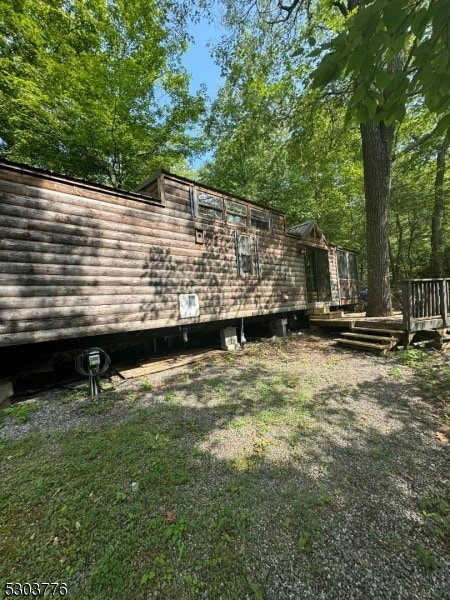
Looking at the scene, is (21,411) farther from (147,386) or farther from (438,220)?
(438,220)

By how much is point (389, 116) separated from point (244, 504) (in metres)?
3.33

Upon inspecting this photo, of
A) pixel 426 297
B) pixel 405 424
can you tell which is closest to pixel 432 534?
pixel 405 424

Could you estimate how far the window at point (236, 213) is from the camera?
8.16 meters

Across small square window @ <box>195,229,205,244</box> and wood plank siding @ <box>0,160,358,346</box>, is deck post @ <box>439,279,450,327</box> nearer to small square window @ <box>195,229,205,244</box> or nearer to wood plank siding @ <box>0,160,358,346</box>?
wood plank siding @ <box>0,160,358,346</box>

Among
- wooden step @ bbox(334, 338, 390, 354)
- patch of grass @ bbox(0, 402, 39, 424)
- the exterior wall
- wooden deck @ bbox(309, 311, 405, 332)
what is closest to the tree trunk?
wooden deck @ bbox(309, 311, 405, 332)

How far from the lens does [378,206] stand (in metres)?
8.59

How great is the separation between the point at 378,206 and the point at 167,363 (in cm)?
835

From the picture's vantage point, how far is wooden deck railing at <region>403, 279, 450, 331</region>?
6.56 m

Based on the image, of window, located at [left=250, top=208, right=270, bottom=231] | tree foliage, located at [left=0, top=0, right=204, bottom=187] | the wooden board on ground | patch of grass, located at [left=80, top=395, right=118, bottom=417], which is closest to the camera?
patch of grass, located at [left=80, top=395, right=118, bottom=417]

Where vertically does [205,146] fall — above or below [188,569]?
above

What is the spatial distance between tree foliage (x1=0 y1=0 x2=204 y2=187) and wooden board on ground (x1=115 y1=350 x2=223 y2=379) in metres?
9.67

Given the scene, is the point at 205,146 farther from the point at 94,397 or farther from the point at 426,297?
the point at 94,397

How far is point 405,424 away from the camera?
3.55 m

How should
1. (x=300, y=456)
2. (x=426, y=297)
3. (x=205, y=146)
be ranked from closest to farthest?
(x=300, y=456) < (x=426, y=297) < (x=205, y=146)
